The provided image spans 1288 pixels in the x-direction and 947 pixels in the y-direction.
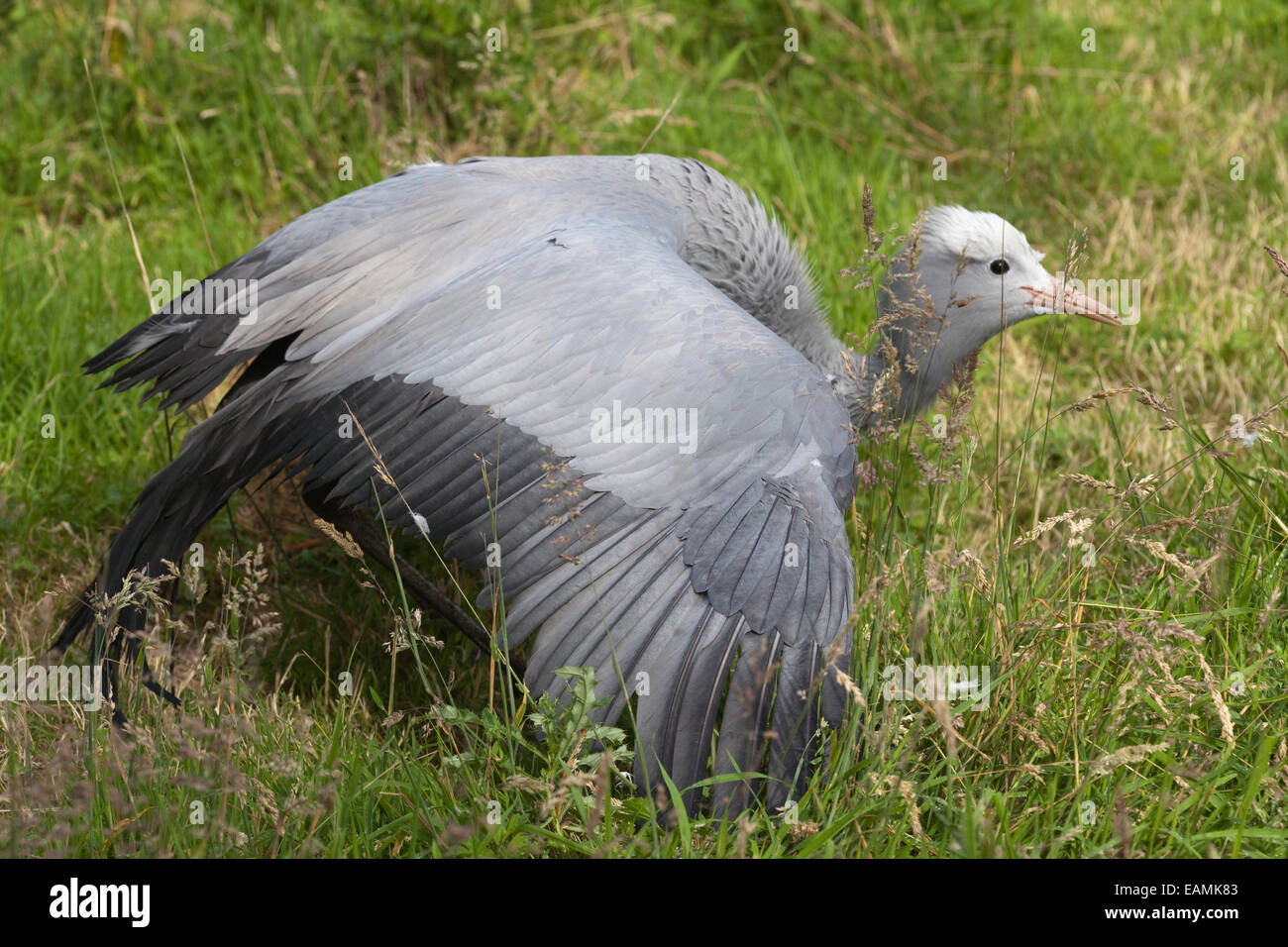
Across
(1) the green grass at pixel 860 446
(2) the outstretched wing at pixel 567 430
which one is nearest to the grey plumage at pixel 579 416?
(2) the outstretched wing at pixel 567 430

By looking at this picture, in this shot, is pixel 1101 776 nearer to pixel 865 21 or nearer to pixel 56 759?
pixel 56 759

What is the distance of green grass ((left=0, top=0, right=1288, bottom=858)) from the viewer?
2.62m

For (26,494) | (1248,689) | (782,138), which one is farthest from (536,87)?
(1248,689)

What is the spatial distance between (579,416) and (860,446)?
4.23 feet

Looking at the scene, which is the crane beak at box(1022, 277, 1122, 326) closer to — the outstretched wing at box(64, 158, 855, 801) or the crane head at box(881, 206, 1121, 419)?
the crane head at box(881, 206, 1121, 419)

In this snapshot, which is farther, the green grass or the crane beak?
the crane beak

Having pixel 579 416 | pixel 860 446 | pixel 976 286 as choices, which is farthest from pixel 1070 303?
pixel 579 416

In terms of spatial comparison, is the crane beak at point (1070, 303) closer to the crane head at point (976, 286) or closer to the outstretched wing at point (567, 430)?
the crane head at point (976, 286)

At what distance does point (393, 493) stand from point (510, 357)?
0.39 meters

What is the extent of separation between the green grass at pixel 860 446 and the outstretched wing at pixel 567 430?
17cm

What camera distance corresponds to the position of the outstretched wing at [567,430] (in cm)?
268

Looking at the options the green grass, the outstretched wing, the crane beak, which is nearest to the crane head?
the crane beak

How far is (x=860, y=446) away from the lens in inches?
159

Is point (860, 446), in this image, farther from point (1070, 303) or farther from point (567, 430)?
point (567, 430)
